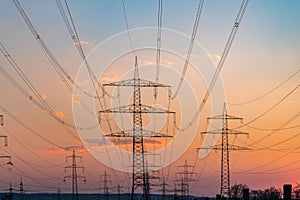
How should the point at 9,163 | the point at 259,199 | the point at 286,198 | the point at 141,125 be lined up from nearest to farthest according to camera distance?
the point at 286,198
the point at 141,125
the point at 9,163
the point at 259,199

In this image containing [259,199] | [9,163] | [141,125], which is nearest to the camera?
[141,125]

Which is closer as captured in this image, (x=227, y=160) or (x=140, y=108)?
(x=140, y=108)

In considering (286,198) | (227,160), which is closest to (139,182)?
(227,160)

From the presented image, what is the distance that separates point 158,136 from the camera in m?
54.8

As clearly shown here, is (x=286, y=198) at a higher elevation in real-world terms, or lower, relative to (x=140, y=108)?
lower

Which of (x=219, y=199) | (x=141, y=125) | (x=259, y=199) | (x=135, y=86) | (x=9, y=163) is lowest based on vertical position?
(x=259, y=199)

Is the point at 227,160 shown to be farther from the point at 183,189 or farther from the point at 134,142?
the point at 183,189

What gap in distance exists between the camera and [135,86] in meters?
51.1

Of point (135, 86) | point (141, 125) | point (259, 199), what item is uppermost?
point (135, 86)

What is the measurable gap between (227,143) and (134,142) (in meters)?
18.1

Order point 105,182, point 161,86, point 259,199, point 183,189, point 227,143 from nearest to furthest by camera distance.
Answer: point 161,86 < point 227,143 < point 183,189 < point 105,182 < point 259,199

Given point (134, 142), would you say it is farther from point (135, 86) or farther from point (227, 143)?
point (227, 143)

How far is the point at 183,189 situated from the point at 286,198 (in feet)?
314

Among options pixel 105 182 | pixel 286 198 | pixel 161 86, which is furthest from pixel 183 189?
pixel 286 198
